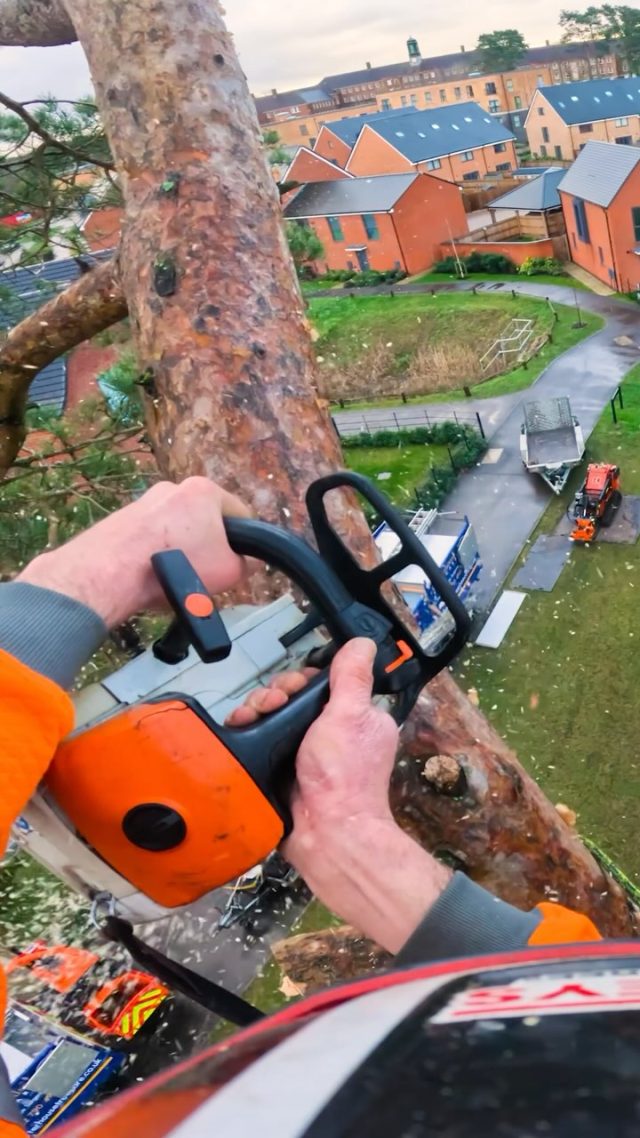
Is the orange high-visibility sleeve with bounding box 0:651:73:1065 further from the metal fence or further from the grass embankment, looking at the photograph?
the grass embankment

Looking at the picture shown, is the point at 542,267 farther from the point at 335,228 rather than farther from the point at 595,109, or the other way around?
the point at 595,109

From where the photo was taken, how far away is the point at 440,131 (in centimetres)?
3462

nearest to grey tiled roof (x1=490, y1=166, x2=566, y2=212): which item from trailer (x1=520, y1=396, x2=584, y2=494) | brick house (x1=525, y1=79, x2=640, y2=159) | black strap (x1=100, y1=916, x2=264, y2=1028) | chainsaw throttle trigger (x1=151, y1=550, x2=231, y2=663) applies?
brick house (x1=525, y1=79, x2=640, y2=159)

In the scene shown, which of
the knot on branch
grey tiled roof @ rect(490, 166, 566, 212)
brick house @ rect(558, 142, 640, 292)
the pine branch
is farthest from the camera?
grey tiled roof @ rect(490, 166, 566, 212)

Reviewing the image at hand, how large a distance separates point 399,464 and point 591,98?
27275 millimetres

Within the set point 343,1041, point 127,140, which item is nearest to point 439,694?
point 343,1041

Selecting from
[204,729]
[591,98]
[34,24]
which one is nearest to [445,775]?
[204,729]

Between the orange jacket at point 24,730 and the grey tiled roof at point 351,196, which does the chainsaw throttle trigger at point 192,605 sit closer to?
the orange jacket at point 24,730

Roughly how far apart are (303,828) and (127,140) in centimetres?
276

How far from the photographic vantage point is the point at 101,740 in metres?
1.36

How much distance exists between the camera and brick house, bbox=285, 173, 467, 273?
94.5 feet

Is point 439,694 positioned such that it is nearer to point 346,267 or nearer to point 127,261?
point 127,261

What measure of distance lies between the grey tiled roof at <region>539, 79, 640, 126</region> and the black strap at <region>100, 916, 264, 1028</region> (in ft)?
131

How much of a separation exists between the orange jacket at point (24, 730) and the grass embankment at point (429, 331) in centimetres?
1901
